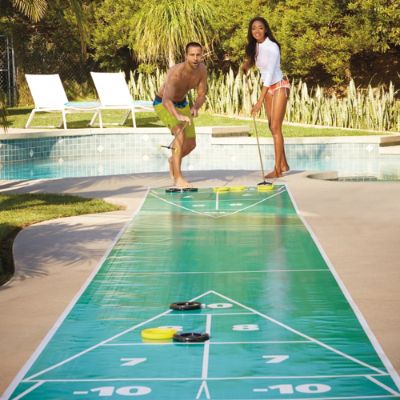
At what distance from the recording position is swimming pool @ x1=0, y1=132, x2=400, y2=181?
17.1m

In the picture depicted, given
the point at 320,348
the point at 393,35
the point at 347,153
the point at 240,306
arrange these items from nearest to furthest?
the point at 320,348
the point at 240,306
the point at 347,153
the point at 393,35

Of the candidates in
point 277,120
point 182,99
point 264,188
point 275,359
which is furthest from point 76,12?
point 275,359

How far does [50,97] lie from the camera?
2027 centimetres

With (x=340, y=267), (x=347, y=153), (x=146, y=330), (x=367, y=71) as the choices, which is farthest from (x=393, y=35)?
(x=146, y=330)

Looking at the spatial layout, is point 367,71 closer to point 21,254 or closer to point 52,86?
point 52,86

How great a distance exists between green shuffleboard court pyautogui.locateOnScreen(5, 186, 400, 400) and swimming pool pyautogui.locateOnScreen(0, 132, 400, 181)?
333 inches

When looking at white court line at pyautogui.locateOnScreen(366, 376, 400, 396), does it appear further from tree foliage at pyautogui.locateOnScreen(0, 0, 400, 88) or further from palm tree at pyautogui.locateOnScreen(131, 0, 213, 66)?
palm tree at pyautogui.locateOnScreen(131, 0, 213, 66)

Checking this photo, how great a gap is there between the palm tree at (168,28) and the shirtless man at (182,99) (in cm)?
1211

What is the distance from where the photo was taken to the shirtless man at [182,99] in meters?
11.4

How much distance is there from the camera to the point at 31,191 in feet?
40.6

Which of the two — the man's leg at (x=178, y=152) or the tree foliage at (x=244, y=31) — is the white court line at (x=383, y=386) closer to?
the man's leg at (x=178, y=152)

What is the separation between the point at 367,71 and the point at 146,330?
21.9 meters

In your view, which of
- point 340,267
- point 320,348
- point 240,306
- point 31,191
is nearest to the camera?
point 320,348

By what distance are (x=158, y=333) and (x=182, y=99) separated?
6.78 meters
